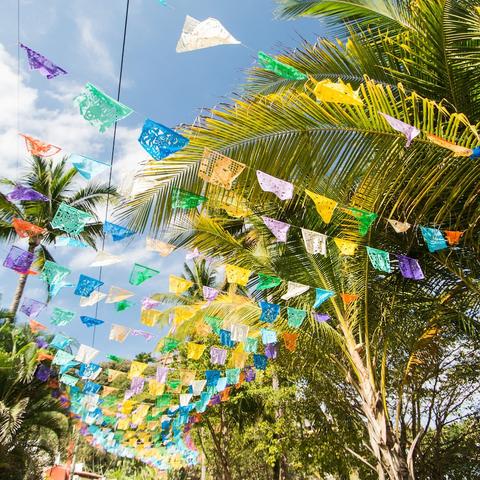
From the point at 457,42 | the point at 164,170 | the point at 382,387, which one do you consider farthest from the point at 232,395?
the point at 457,42

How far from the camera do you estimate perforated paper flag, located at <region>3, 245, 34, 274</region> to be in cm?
744

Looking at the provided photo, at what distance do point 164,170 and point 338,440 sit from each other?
10.3 meters

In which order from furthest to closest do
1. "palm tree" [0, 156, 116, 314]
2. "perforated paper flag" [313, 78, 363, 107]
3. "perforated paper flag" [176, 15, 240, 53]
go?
1. "palm tree" [0, 156, 116, 314]
2. "perforated paper flag" [313, 78, 363, 107]
3. "perforated paper flag" [176, 15, 240, 53]

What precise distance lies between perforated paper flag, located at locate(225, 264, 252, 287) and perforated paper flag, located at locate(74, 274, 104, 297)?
2.55 meters

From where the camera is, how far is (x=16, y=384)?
47.1 feet

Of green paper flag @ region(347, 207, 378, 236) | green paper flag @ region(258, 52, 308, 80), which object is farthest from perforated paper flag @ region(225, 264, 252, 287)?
green paper flag @ region(258, 52, 308, 80)

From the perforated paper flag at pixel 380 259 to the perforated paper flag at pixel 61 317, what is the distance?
6.66 metres

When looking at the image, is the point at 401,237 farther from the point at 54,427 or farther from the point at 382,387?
the point at 54,427

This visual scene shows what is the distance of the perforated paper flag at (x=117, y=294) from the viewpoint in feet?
27.0

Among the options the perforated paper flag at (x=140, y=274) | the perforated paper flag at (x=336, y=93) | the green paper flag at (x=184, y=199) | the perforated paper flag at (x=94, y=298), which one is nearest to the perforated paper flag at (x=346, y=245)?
A: the green paper flag at (x=184, y=199)

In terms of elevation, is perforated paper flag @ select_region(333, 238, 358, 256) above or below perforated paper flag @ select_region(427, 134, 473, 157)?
above

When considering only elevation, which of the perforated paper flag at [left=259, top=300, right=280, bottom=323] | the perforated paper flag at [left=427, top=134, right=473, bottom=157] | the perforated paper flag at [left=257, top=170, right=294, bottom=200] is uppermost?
the perforated paper flag at [left=259, top=300, right=280, bottom=323]

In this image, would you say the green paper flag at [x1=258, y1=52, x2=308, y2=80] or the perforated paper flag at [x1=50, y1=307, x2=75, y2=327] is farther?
the perforated paper flag at [x1=50, y1=307, x2=75, y2=327]

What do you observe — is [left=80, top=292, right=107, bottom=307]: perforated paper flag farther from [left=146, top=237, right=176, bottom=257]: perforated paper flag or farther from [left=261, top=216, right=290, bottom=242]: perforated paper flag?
[left=261, top=216, right=290, bottom=242]: perforated paper flag
